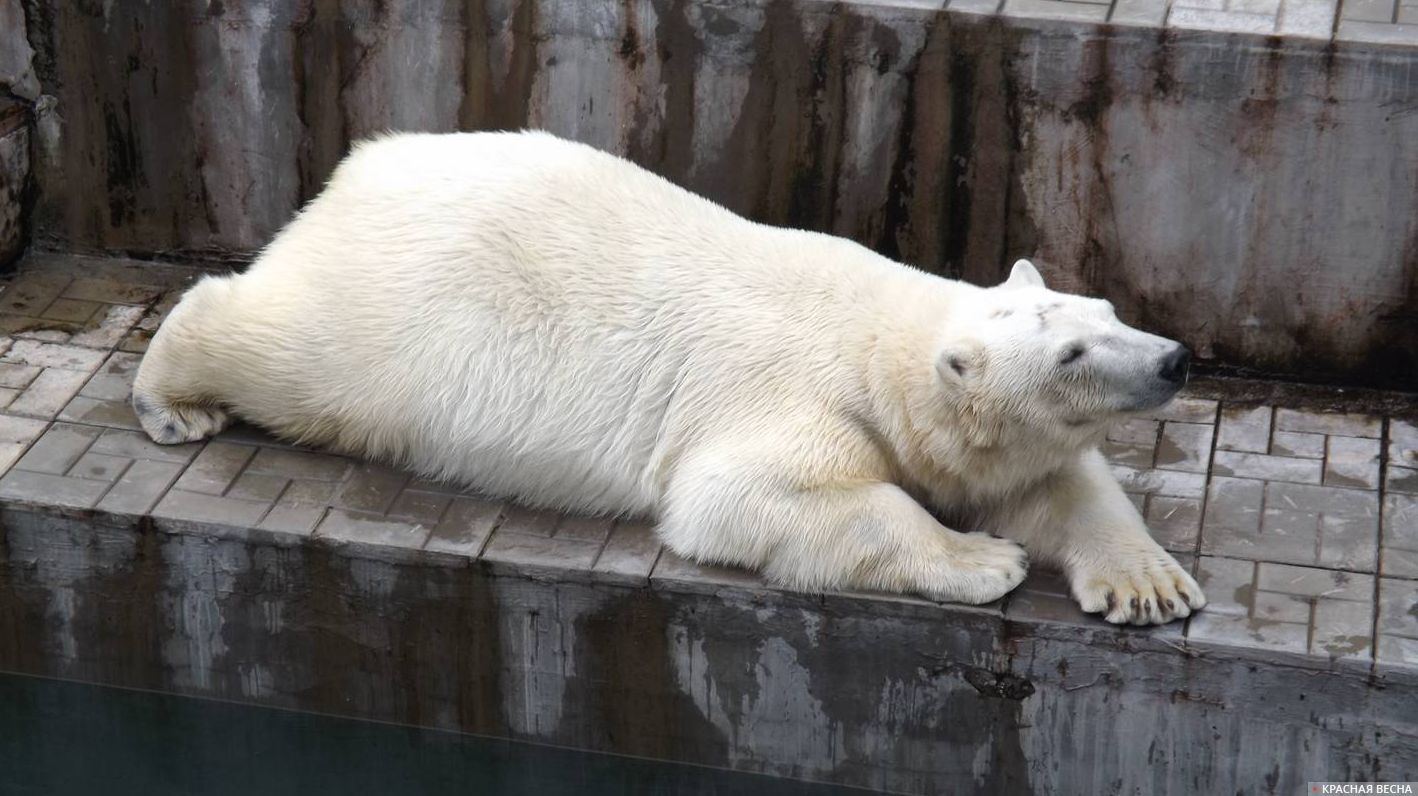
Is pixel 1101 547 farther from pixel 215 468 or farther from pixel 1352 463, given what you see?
pixel 215 468

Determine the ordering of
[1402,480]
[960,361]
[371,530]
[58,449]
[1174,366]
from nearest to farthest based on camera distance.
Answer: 1. [1174,366]
2. [960,361]
3. [371,530]
4. [1402,480]
5. [58,449]

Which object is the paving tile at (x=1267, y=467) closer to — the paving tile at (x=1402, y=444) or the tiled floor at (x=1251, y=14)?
the paving tile at (x=1402, y=444)

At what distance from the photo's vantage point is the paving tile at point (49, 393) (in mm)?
5941

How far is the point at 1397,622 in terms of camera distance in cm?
493

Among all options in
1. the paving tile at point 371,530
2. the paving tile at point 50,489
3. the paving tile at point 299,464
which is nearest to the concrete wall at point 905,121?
the paving tile at point 299,464

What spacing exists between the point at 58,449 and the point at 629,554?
5.85ft

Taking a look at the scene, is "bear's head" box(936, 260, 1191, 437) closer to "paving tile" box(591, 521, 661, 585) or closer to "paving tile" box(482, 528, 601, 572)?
"paving tile" box(591, 521, 661, 585)

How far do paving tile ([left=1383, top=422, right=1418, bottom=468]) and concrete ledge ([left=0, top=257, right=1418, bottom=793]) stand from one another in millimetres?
10

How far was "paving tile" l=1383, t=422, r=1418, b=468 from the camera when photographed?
18.8 feet

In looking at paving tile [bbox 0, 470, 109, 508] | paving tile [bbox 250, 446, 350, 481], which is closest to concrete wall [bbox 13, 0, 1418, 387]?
paving tile [bbox 250, 446, 350, 481]

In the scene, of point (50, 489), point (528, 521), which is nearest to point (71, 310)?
point (50, 489)

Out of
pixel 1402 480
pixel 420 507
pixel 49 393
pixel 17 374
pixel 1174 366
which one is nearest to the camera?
pixel 1174 366

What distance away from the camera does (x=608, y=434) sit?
5.35 meters

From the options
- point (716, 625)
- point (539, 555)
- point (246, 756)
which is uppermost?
point (539, 555)
